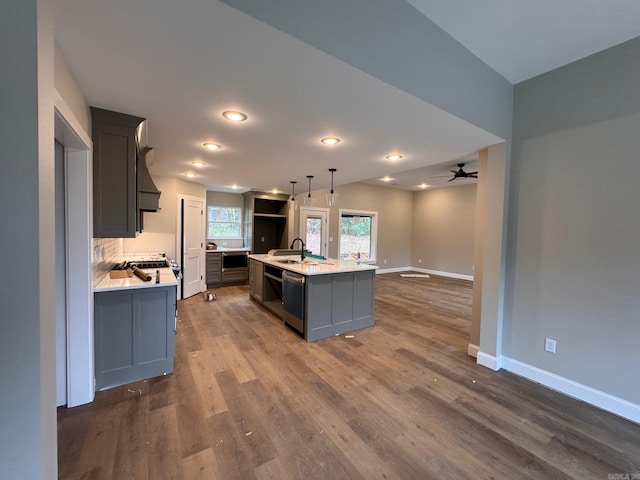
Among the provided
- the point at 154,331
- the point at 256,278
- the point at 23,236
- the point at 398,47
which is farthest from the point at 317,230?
the point at 23,236

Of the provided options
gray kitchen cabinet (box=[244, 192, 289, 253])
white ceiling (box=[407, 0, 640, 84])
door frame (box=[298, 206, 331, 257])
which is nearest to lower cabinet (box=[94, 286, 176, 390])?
white ceiling (box=[407, 0, 640, 84])

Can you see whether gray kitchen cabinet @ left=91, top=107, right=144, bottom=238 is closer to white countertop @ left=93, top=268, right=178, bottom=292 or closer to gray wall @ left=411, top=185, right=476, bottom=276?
white countertop @ left=93, top=268, right=178, bottom=292

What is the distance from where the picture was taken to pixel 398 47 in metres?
1.74

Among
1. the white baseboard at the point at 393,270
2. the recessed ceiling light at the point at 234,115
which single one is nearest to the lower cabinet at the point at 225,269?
the white baseboard at the point at 393,270

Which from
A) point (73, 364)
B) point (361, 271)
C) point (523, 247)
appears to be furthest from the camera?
point (361, 271)

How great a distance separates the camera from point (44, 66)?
869 millimetres

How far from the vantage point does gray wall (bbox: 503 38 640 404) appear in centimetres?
214

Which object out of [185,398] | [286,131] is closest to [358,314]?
[185,398]

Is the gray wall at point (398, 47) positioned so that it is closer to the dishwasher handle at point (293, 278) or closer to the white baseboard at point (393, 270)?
the dishwasher handle at point (293, 278)

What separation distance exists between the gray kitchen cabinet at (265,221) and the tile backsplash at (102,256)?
3.23 metres

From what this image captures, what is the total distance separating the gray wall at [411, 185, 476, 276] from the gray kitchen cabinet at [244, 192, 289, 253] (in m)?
4.80

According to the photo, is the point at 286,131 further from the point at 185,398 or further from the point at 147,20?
the point at 185,398

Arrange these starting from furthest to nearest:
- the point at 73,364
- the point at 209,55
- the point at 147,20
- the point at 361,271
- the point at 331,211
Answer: the point at 331,211
the point at 361,271
the point at 73,364
the point at 209,55
the point at 147,20

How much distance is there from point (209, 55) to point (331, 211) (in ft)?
20.8
